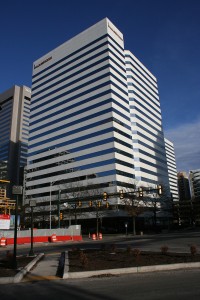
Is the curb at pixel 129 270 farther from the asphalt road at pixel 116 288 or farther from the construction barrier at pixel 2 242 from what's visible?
the construction barrier at pixel 2 242

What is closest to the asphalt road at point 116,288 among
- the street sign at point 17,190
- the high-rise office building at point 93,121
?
the street sign at point 17,190

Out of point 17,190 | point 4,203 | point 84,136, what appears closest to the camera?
point 17,190

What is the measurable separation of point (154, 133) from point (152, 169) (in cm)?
1853

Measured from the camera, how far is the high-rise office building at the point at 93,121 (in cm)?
9181

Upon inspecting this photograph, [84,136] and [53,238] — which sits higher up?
[84,136]

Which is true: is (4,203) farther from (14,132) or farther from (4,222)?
(14,132)

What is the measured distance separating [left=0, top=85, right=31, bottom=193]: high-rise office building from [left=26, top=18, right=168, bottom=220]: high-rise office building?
55367mm

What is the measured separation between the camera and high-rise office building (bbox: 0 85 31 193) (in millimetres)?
170500

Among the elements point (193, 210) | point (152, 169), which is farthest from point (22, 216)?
point (193, 210)

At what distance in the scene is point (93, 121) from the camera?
96000 millimetres

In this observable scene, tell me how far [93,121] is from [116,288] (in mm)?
88267

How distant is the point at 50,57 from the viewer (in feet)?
408

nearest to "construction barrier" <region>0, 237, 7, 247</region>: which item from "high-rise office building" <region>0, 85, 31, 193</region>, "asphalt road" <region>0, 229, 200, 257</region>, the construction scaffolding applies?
"asphalt road" <region>0, 229, 200, 257</region>

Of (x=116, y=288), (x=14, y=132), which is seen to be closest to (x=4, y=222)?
(x=116, y=288)
